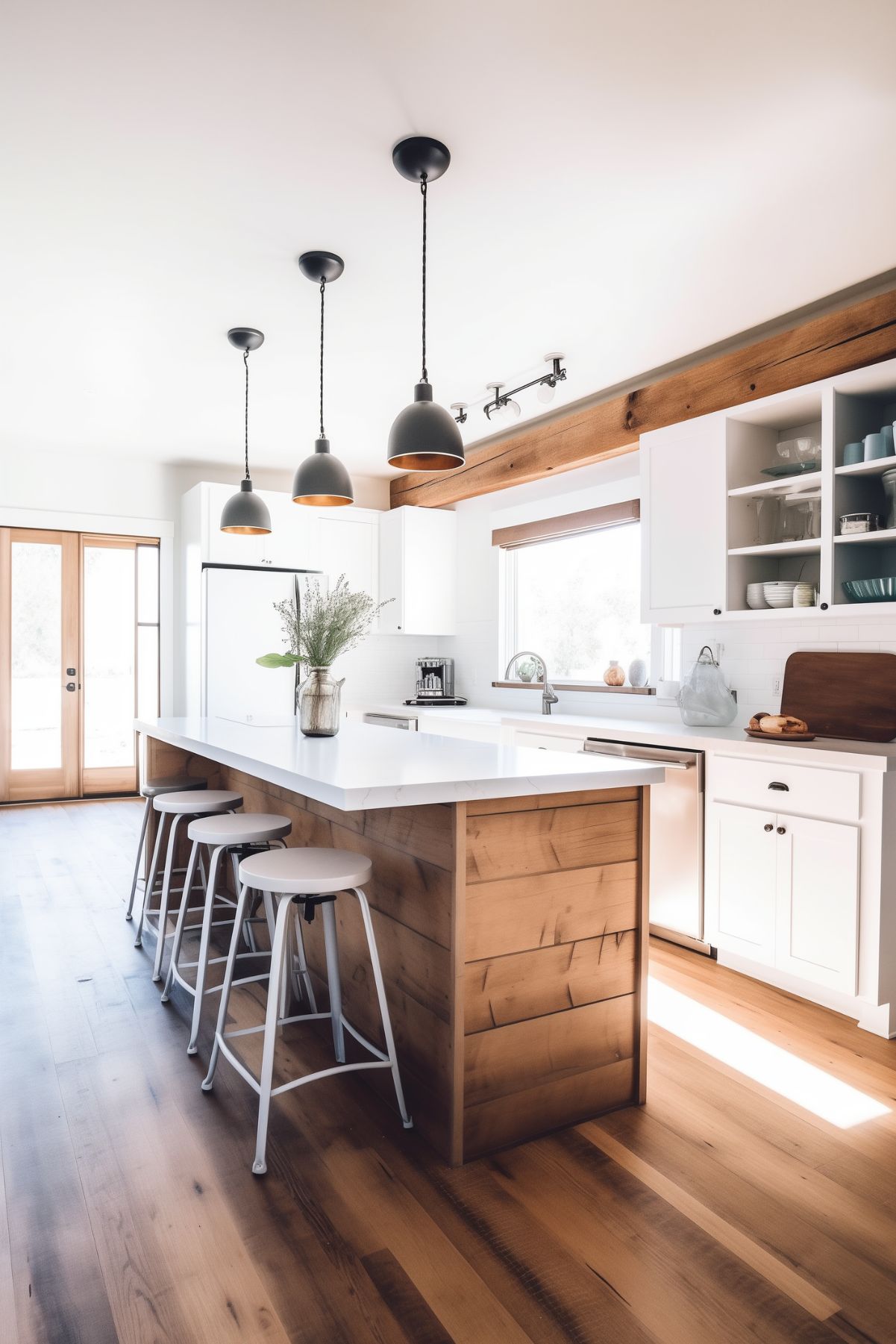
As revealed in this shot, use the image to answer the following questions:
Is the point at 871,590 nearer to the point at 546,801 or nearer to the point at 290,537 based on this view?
the point at 546,801

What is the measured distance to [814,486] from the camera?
3.43 metres

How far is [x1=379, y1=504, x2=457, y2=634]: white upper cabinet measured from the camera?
6242 millimetres

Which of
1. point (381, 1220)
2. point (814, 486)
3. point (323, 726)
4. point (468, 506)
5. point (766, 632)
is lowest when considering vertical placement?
point (381, 1220)

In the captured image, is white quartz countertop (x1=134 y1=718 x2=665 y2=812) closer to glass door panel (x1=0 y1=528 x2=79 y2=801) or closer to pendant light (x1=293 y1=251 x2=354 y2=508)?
pendant light (x1=293 y1=251 x2=354 y2=508)

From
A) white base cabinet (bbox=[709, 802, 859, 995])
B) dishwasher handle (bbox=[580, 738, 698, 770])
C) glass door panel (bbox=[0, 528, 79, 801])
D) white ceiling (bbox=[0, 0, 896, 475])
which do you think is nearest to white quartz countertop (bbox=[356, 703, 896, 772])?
dishwasher handle (bbox=[580, 738, 698, 770])

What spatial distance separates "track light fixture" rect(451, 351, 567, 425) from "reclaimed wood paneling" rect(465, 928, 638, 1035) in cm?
288

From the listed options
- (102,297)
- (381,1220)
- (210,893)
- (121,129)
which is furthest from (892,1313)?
A: (102,297)

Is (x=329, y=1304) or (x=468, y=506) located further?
(x=468, y=506)

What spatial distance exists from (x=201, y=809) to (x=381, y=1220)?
1.80m

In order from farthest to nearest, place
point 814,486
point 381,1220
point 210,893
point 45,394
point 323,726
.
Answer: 1. point 45,394
2. point 814,486
3. point 323,726
4. point 210,893
5. point 381,1220

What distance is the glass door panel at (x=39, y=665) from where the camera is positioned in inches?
245

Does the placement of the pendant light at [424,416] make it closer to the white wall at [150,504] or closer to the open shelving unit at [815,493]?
the open shelving unit at [815,493]

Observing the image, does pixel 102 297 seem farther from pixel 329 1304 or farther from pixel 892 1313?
pixel 892 1313

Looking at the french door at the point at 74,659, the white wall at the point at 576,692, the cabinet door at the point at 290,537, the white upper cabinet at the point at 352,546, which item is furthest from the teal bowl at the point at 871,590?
the french door at the point at 74,659
